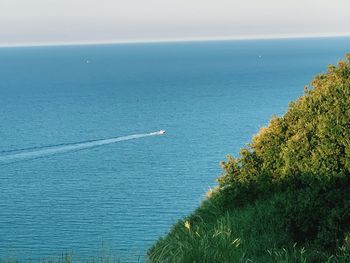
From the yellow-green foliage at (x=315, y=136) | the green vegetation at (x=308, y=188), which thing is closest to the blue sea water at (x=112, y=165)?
the green vegetation at (x=308, y=188)

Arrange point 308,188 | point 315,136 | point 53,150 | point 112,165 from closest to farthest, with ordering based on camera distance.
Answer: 1. point 308,188
2. point 315,136
3. point 112,165
4. point 53,150

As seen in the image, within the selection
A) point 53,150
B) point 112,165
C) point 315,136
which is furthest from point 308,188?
point 53,150

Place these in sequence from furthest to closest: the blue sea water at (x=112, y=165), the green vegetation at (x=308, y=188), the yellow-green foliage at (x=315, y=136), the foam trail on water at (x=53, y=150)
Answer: the foam trail on water at (x=53, y=150) < the blue sea water at (x=112, y=165) < the yellow-green foliage at (x=315, y=136) < the green vegetation at (x=308, y=188)

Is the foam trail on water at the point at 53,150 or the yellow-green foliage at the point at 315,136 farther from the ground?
the yellow-green foliage at the point at 315,136

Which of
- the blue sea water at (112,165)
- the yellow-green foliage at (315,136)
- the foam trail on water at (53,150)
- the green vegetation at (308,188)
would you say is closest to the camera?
the green vegetation at (308,188)

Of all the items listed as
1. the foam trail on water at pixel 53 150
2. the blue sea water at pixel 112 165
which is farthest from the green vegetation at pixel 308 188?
the foam trail on water at pixel 53 150

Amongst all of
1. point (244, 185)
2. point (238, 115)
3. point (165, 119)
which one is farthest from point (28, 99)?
point (244, 185)

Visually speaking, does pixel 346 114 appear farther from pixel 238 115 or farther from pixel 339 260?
pixel 238 115

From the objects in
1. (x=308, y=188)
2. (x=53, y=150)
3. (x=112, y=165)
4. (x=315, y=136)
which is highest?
(x=315, y=136)

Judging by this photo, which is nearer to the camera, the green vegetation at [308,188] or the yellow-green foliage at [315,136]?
the green vegetation at [308,188]

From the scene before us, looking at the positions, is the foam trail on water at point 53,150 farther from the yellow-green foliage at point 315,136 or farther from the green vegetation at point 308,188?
the green vegetation at point 308,188

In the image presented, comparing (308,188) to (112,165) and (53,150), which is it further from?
(53,150)

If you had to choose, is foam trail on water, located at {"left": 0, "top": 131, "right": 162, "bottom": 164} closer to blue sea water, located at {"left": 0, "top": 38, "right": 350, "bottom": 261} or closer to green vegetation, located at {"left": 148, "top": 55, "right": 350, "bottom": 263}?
blue sea water, located at {"left": 0, "top": 38, "right": 350, "bottom": 261}

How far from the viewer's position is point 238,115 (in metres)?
132
